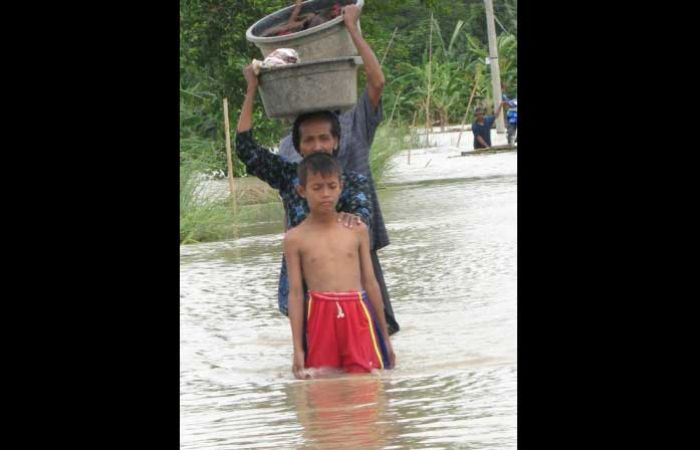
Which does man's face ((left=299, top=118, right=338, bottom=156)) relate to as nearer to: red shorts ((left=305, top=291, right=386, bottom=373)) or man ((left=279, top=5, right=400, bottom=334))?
man ((left=279, top=5, right=400, bottom=334))

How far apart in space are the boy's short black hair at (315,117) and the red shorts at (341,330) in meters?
0.78

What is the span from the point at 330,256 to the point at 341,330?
1.22 feet

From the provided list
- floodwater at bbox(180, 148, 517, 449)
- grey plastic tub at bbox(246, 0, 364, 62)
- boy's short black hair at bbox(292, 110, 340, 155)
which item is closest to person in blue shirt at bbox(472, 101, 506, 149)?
floodwater at bbox(180, 148, 517, 449)

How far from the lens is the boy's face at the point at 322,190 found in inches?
278

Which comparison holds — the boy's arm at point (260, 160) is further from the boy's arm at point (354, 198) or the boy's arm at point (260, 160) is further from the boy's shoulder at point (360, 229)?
the boy's shoulder at point (360, 229)

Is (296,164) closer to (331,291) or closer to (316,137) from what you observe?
(316,137)

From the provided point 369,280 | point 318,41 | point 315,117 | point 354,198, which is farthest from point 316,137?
point 369,280

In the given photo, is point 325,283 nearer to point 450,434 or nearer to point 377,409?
point 377,409

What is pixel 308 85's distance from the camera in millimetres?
7215

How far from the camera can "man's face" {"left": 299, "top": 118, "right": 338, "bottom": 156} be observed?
24.0ft

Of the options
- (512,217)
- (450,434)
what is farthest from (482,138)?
(450,434)

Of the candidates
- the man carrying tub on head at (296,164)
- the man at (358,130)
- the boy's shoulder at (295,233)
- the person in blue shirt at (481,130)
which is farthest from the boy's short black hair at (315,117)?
the person in blue shirt at (481,130)

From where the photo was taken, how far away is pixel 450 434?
5617mm

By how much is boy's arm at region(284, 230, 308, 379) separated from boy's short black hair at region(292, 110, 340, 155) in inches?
19.4
